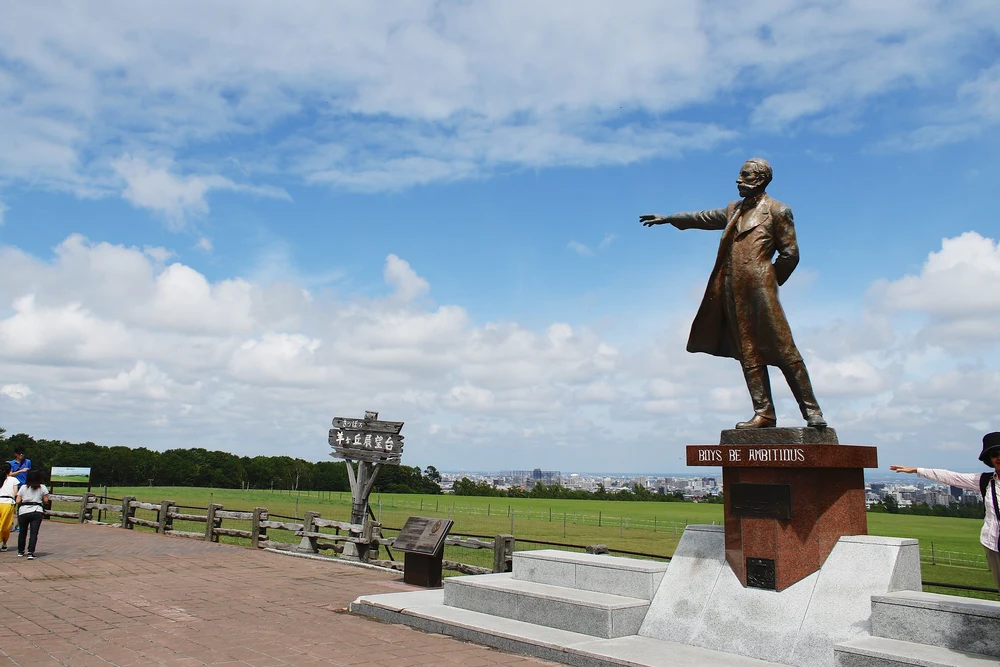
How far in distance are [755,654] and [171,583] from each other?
783 centimetres

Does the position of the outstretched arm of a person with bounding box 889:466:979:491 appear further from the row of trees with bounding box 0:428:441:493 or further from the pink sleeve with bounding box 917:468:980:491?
the row of trees with bounding box 0:428:441:493

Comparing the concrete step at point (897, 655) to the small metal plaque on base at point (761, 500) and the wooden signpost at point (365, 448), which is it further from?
the wooden signpost at point (365, 448)

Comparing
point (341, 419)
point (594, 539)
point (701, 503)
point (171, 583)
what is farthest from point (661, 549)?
point (701, 503)

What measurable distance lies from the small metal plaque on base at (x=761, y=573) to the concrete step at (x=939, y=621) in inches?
31.5

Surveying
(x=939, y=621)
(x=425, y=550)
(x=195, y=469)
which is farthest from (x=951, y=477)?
(x=195, y=469)

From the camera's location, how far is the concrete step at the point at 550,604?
21.4ft

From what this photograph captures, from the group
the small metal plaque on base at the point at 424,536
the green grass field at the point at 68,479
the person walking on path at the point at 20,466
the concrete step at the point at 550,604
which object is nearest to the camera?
the concrete step at the point at 550,604

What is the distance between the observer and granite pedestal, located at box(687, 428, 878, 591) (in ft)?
19.7

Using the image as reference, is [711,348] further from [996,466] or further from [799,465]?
[996,466]

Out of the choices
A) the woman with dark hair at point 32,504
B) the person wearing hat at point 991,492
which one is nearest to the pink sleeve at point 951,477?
the person wearing hat at point 991,492

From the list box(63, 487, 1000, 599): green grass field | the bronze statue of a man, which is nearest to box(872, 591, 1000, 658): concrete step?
the bronze statue of a man

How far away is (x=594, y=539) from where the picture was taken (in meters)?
27.8

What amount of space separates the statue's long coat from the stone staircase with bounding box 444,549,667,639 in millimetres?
2330

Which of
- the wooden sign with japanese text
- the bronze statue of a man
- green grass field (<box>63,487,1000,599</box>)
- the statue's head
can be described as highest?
the statue's head
